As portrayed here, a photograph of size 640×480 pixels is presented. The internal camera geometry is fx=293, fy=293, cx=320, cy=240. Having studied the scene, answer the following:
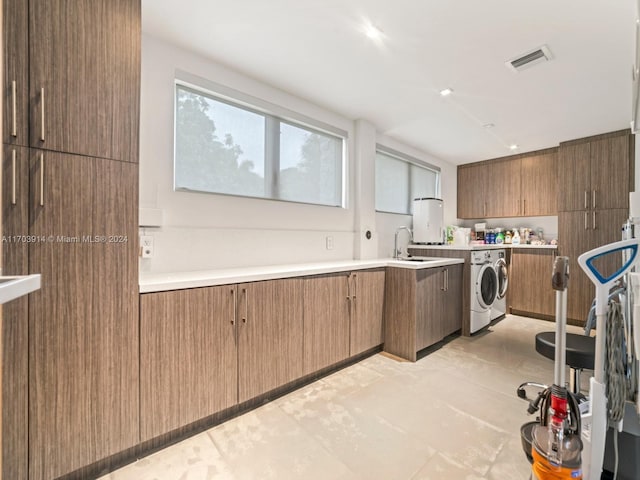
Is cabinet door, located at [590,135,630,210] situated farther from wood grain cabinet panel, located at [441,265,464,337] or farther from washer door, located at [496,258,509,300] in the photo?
wood grain cabinet panel, located at [441,265,464,337]

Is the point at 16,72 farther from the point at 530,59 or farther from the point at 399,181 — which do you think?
the point at 399,181

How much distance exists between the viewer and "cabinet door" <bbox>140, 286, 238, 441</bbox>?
1.41 m

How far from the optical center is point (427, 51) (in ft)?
6.57

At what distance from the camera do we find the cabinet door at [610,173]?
10.9ft

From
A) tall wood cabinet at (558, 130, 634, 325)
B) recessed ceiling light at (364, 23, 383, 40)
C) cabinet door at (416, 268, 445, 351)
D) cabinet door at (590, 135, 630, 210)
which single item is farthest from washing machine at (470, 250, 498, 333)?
recessed ceiling light at (364, 23, 383, 40)

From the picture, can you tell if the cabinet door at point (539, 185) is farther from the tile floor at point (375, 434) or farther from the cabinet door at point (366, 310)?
the cabinet door at point (366, 310)

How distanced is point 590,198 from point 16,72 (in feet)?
16.6

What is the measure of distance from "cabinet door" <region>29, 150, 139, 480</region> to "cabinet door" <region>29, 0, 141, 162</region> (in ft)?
0.30

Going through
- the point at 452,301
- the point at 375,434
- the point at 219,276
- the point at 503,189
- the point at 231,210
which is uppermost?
the point at 503,189

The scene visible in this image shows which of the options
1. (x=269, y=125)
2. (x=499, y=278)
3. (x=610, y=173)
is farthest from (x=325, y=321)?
(x=610, y=173)

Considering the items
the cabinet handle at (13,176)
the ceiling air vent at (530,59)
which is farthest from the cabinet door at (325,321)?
the ceiling air vent at (530,59)

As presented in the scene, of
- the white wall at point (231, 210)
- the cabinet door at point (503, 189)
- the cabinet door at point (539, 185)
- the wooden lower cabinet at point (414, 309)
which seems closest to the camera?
the white wall at point (231, 210)

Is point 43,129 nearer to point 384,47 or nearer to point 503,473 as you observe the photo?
point 384,47

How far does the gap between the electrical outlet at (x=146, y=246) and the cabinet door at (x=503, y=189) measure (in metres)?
4.65
